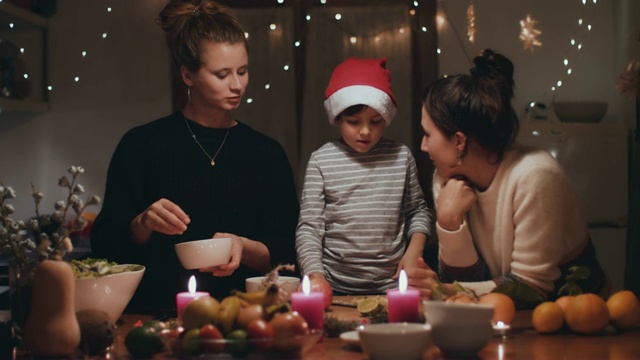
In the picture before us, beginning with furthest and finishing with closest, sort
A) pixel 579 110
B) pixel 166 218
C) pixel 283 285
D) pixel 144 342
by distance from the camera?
1. pixel 579 110
2. pixel 166 218
3. pixel 283 285
4. pixel 144 342

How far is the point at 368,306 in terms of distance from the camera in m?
1.80

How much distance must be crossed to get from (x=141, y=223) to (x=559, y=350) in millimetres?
1063

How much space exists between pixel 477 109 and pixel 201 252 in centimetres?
78

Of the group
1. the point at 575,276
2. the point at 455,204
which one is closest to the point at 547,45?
the point at 455,204

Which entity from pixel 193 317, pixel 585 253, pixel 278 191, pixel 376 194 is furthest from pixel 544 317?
pixel 278 191

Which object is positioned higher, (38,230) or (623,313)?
(38,230)

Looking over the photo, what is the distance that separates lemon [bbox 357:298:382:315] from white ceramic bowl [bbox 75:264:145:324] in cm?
47

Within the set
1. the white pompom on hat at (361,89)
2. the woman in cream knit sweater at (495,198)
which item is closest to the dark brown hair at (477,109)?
the woman in cream knit sweater at (495,198)

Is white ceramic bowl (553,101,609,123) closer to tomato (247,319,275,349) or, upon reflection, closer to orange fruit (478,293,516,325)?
orange fruit (478,293,516,325)

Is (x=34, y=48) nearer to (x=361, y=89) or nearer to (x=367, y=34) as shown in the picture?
(x=367, y=34)

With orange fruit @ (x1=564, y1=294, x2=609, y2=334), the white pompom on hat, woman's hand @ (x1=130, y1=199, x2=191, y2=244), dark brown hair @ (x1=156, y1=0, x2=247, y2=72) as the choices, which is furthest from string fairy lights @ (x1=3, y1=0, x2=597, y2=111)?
orange fruit @ (x1=564, y1=294, x2=609, y2=334)

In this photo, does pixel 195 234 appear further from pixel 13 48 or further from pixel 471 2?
pixel 471 2

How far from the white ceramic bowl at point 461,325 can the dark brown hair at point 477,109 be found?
2.47ft

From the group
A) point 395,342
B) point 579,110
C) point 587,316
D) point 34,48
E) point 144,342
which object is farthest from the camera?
point 34,48
